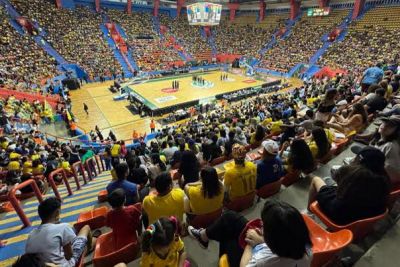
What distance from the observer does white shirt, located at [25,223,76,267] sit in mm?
2752

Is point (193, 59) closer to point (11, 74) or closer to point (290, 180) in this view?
point (11, 74)

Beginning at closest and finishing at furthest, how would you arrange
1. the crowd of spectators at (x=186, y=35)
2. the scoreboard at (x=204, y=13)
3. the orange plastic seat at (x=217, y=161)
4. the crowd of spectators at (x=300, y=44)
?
the orange plastic seat at (x=217, y=161) → the scoreboard at (x=204, y=13) → the crowd of spectators at (x=300, y=44) → the crowd of spectators at (x=186, y=35)

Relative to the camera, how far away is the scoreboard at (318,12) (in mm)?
36156

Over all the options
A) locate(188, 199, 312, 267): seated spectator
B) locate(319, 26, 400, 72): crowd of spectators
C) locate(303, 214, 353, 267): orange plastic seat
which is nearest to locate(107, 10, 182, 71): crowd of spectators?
locate(319, 26, 400, 72): crowd of spectators

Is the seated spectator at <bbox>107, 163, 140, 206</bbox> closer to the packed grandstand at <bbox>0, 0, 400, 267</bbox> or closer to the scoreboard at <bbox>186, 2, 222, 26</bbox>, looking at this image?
the packed grandstand at <bbox>0, 0, 400, 267</bbox>

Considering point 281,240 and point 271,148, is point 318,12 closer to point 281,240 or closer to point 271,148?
point 271,148

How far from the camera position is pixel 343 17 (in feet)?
113

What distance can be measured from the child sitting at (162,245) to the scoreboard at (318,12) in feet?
142

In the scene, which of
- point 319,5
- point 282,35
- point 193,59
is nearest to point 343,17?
point 319,5

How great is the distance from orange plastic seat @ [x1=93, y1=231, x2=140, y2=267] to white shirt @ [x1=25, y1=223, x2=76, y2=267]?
0.31 metres

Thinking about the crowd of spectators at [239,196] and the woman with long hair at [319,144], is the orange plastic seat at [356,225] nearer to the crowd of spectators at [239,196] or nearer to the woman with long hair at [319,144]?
the crowd of spectators at [239,196]

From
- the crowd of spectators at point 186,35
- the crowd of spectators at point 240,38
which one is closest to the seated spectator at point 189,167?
the crowd of spectators at point 186,35

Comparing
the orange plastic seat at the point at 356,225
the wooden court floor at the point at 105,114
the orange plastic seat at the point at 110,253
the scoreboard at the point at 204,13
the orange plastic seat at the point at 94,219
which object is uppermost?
the scoreboard at the point at 204,13

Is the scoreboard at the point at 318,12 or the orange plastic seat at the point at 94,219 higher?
the scoreboard at the point at 318,12
